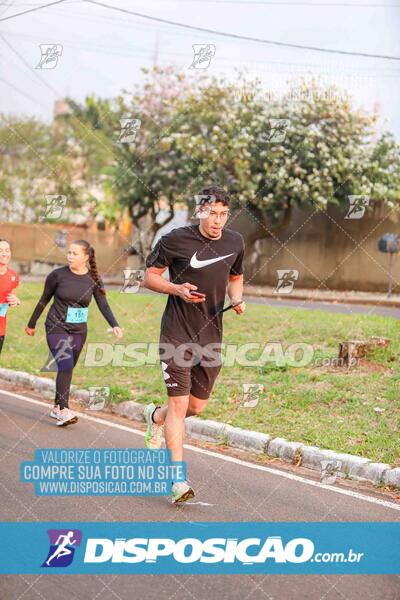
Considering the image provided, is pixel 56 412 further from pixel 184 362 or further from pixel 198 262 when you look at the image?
pixel 198 262

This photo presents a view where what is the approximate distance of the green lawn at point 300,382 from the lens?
8.33 metres

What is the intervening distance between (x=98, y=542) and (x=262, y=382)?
18.1 ft

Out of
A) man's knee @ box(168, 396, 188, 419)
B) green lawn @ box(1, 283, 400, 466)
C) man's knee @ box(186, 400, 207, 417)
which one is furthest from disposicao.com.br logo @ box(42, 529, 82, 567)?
green lawn @ box(1, 283, 400, 466)

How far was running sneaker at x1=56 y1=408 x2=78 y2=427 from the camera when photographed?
8.72 m

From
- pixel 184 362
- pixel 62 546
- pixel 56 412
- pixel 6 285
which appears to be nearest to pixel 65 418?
pixel 56 412

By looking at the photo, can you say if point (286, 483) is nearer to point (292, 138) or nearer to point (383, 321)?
point (383, 321)

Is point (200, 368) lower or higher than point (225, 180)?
lower

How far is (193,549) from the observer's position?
5035 mm

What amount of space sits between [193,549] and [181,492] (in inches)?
34.9

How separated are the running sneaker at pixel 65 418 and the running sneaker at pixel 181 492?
2.96 meters

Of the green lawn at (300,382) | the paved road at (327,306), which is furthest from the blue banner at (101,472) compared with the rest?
the paved road at (327,306)

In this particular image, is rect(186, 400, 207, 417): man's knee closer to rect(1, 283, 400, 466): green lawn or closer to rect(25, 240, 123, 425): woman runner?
rect(1, 283, 400, 466): green lawn

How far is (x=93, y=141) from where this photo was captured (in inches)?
1692

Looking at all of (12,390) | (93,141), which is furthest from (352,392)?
(93,141)
